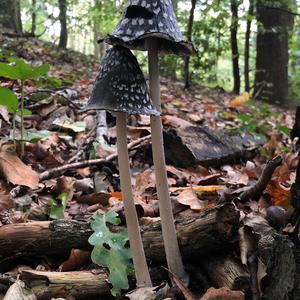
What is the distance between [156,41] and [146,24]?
0.43ft

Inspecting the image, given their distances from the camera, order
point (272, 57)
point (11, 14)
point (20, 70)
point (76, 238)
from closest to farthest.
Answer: point (76, 238)
point (20, 70)
point (272, 57)
point (11, 14)

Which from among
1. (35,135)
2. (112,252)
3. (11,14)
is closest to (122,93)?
(112,252)

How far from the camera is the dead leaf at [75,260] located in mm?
1981

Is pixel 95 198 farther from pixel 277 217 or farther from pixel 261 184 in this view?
pixel 277 217

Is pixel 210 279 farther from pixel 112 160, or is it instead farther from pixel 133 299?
pixel 112 160

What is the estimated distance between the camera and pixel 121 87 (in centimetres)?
158

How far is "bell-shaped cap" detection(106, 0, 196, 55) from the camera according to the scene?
59.2 inches

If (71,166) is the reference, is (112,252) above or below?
below

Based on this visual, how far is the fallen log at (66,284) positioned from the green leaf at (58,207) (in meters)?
0.53

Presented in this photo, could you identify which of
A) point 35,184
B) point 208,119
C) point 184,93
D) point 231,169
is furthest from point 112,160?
point 184,93

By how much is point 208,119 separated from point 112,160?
96.9 inches

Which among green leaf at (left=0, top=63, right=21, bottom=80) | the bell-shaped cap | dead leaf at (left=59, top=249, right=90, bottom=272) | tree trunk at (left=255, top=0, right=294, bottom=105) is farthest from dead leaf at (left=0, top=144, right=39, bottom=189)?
tree trunk at (left=255, top=0, right=294, bottom=105)

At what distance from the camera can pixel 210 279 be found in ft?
6.21

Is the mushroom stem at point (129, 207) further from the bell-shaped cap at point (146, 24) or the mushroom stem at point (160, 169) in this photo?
the bell-shaped cap at point (146, 24)
